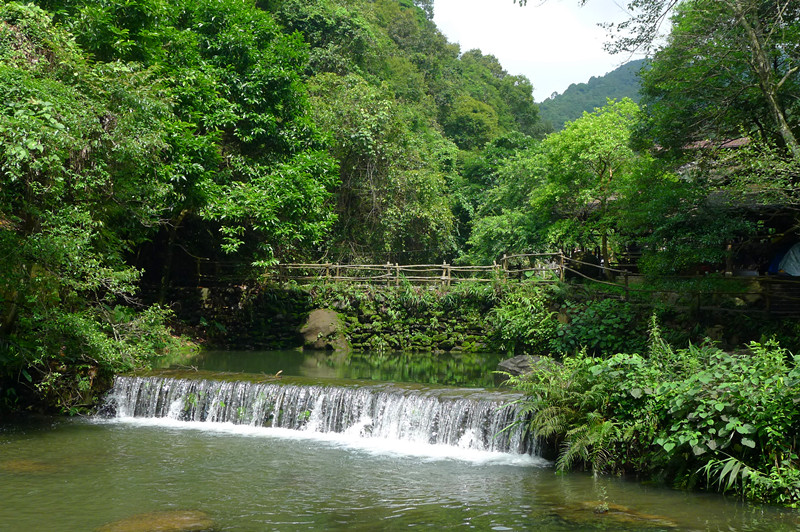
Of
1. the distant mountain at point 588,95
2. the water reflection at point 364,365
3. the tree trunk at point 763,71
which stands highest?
the distant mountain at point 588,95

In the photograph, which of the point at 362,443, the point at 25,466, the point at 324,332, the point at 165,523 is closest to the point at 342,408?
the point at 362,443

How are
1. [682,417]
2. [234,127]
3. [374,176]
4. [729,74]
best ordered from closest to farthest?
[682,417] → [729,74] → [234,127] → [374,176]

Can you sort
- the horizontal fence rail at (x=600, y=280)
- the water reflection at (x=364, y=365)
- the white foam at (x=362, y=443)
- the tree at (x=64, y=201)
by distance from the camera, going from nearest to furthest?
the white foam at (x=362, y=443) → the tree at (x=64, y=201) → the horizontal fence rail at (x=600, y=280) → the water reflection at (x=364, y=365)

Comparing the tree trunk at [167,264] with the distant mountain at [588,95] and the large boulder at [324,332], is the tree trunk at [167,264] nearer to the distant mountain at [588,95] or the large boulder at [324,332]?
the large boulder at [324,332]

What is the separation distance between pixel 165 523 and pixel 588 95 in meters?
99.7

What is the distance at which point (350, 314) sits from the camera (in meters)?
21.9

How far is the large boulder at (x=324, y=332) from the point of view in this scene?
20.9 metres

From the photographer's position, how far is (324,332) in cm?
2095

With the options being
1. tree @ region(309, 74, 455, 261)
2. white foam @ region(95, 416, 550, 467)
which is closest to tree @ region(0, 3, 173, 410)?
white foam @ region(95, 416, 550, 467)

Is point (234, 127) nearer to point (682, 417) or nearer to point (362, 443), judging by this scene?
point (362, 443)

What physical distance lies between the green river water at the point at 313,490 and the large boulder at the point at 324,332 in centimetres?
992

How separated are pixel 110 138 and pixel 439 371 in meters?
9.27

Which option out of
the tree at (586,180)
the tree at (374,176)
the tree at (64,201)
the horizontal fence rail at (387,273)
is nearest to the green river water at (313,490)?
the tree at (64,201)

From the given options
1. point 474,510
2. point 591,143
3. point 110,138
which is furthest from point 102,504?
point 591,143
